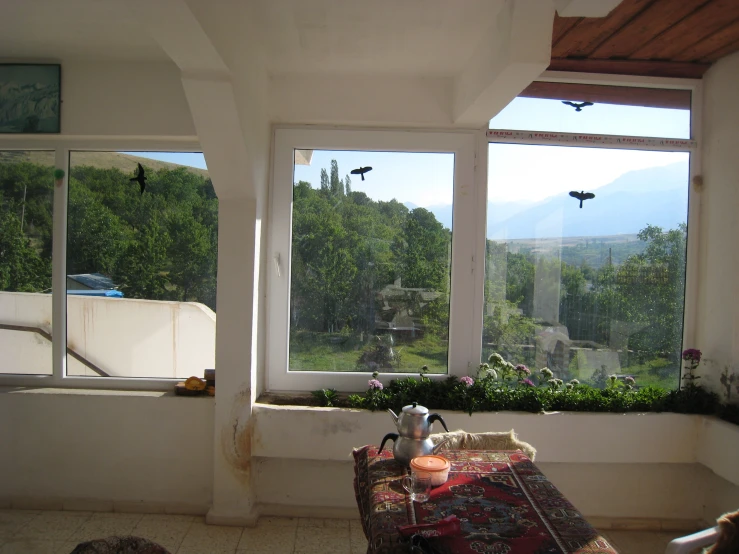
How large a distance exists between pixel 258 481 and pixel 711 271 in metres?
3.12

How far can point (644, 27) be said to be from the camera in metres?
2.70

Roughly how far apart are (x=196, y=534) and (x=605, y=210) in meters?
3.19

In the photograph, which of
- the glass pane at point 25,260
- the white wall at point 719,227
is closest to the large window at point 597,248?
the white wall at point 719,227

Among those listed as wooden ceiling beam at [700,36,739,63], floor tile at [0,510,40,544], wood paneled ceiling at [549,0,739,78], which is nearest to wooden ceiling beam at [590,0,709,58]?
wood paneled ceiling at [549,0,739,78]

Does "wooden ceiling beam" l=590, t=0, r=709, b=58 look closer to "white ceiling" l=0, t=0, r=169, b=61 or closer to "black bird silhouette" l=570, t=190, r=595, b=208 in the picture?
"black bird silhouette" l=570, t=190, r=595, b=208

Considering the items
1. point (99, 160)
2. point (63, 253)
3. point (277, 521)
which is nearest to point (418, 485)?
point (277, 521)

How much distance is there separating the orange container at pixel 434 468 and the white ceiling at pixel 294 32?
191cm

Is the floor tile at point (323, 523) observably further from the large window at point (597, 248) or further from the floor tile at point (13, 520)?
the floor tile at point (13, 520)

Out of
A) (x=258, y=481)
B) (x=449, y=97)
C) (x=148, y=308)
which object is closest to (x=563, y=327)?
(x=449, y=97)

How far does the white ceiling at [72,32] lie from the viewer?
96.3 inches

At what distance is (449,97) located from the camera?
318 centimetres

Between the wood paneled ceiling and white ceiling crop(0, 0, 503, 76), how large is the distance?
62 cm

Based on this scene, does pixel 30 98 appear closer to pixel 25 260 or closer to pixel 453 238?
pixel 25 260

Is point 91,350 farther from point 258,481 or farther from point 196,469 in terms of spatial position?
point 258,481
